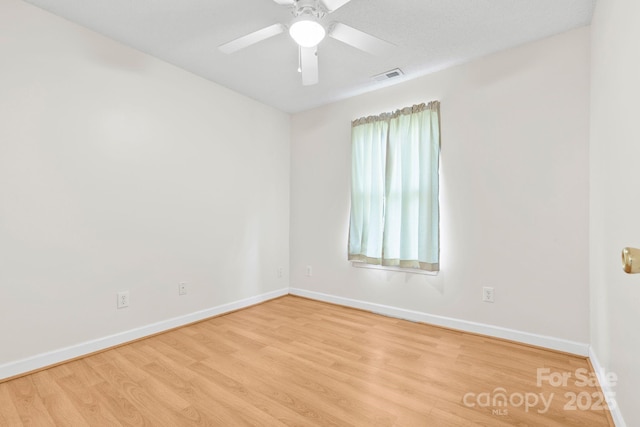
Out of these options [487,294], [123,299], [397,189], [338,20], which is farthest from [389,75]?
[123,299]

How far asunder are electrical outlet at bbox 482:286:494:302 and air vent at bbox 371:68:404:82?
82.4 inches

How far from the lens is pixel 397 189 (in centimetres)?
291

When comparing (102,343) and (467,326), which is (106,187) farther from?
(467,326)

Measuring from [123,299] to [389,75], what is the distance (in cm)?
306

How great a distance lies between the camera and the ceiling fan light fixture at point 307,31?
1.55 metres

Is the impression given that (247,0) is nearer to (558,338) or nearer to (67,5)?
(67,5)

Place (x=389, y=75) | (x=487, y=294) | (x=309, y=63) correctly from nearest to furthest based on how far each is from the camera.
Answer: (x=309, y=63)
(x=487, y=294)
(x=389, y=75)

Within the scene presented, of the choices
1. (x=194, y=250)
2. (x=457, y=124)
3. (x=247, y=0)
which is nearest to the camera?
(x=247, y=0)

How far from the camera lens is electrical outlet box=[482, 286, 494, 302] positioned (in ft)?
7.86

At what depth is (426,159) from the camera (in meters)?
2.70

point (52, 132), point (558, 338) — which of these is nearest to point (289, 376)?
point (558, 338)

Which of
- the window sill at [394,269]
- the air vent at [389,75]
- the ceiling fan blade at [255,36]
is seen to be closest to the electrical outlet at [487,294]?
the window sill at [394,269]

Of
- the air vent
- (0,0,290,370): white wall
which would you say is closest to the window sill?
(0,0,290,370): white wall

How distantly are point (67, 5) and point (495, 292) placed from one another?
3.76 metres
